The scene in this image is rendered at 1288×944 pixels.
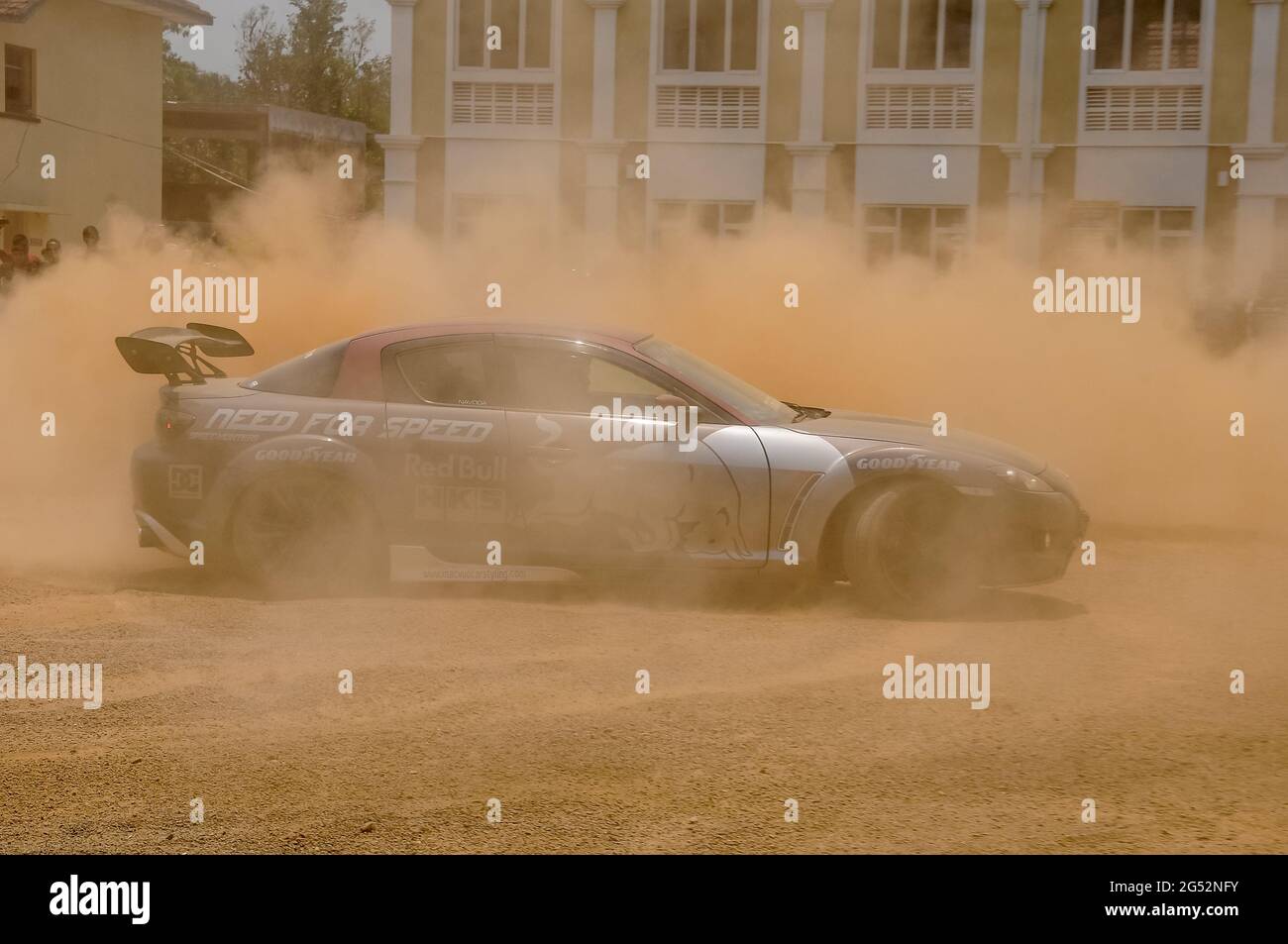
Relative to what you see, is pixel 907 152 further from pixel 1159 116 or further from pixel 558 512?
pixel 558 512

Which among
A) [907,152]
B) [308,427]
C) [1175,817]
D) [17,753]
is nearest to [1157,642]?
[1175,817]

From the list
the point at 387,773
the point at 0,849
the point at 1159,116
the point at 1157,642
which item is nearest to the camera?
the point at 0,849

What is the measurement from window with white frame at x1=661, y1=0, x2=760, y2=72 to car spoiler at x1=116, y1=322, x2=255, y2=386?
17604 millimetres

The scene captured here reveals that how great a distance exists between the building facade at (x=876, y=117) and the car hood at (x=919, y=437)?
17.1 m

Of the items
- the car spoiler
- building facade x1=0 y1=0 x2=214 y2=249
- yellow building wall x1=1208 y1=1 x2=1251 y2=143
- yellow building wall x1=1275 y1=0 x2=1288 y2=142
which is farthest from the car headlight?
building facade x1=0 y1=0 x2=214 y2=249

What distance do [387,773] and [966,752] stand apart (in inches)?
Result: 78.0

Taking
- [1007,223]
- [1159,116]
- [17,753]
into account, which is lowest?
[17,753]

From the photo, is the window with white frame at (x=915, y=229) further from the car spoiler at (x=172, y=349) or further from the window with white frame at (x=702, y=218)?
the car spoiler at (x=172, y=349)

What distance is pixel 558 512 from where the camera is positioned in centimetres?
779

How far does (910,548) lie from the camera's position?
25.2ft

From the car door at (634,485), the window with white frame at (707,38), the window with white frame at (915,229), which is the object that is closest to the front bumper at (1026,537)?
the car door at (634,485)

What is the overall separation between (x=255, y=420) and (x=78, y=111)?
28.9m

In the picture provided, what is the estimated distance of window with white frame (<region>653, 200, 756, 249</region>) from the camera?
1014 inches

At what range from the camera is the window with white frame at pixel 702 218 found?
25.8 m
